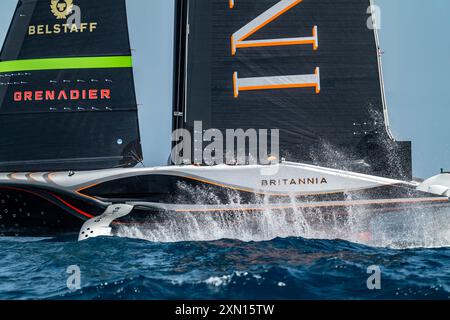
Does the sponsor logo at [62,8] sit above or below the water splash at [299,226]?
above

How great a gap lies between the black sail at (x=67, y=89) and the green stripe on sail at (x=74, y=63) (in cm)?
1

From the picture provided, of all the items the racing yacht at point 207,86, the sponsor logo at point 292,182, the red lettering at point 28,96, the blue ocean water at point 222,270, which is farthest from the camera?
the red lettering at point 28,96

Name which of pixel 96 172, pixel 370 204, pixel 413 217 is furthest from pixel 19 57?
pixel 413 217

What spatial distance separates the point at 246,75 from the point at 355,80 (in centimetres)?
160

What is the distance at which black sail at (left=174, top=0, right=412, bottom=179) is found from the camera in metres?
7.73

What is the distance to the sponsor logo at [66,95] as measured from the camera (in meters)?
7.90

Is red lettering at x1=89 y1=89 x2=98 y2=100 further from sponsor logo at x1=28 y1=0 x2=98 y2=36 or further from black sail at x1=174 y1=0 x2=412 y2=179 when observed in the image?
black sail at x1=174 y1=0 x2=412 y2=179

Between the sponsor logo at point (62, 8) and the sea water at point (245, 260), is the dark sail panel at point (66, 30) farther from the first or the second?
the sea water at point (245, 260)

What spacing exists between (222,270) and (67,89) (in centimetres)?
450

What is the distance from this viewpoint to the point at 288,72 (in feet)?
25.6

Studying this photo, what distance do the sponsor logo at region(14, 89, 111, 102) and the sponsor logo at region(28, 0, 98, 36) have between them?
2.98 feet

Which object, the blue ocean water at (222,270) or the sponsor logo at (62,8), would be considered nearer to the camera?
the blue ocean water at (222,270)

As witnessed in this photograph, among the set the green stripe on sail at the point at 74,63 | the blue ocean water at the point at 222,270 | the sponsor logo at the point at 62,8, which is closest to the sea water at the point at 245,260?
the blue ocean water at the point at 222,270

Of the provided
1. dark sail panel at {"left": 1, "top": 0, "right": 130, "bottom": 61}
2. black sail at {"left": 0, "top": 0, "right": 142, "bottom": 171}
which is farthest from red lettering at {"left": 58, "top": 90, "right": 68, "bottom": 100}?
dark sail panel at {"left": 1, "top": 0, "right": 130, "bottom": 61}
